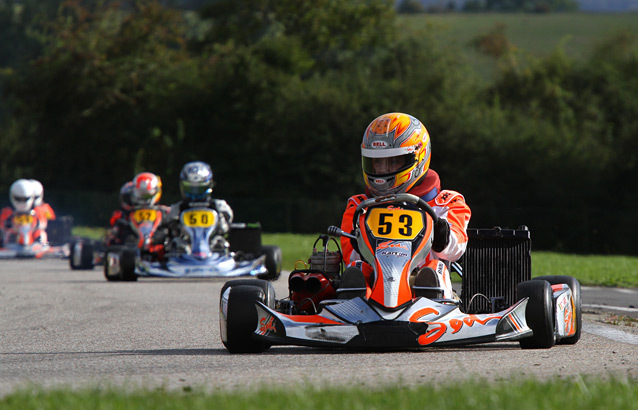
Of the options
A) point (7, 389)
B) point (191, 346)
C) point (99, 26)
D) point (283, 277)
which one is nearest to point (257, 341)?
point (191, 346)

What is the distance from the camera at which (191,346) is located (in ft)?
27.6

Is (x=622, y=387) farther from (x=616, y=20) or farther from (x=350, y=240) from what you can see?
(x=616, y=20)

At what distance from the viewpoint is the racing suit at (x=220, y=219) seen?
57.4ft

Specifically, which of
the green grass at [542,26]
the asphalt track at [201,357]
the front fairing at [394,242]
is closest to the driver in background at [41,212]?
the asphalt track at [201,357]

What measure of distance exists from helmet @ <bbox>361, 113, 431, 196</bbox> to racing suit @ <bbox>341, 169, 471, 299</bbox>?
4.9 inches

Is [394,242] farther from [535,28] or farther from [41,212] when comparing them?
[535,28]

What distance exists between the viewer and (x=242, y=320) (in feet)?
25.4

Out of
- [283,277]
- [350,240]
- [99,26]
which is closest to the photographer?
[350,240]

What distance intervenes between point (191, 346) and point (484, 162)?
3115 cm

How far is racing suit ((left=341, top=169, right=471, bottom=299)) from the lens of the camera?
8023 mm

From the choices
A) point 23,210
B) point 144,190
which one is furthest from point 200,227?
point 23,210

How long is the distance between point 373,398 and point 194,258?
473 inches

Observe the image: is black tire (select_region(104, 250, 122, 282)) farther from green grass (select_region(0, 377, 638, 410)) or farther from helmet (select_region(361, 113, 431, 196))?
green grass (select_region(0, 377, 638, 410))

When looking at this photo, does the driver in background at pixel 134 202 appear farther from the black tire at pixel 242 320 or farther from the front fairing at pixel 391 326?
the front fairing at pixel 391 326
